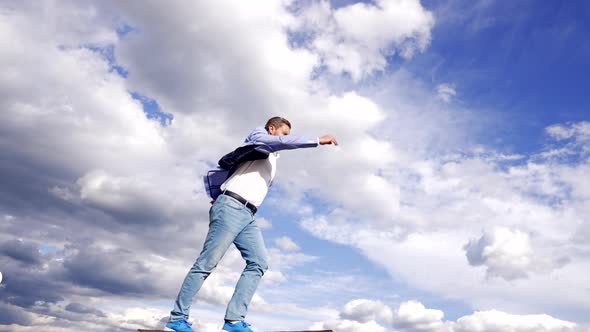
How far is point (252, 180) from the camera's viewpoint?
22.6ft

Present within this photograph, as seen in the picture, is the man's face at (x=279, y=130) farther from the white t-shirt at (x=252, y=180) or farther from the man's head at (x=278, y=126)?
the white t-shirt at (x=252, y=180)

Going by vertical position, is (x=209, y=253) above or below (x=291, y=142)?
below

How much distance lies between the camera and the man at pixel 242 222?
6477 millimetres

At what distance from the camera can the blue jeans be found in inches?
253

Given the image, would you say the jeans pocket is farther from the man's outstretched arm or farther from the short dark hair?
the short dark hair

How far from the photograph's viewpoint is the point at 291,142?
21.4 feet

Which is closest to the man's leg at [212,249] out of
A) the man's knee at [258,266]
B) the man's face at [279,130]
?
the man's knee at [258,266]

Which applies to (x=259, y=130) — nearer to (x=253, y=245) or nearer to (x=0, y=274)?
(x=253, y=245)

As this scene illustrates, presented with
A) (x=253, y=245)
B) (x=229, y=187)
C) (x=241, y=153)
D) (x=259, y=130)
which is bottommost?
(x=253, y=245)

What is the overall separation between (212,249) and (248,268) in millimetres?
773

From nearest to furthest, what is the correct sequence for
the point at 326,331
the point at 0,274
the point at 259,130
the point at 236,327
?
the point at 326,331 < the point at 236,327 < the point at 259,130 < the point at 0,274

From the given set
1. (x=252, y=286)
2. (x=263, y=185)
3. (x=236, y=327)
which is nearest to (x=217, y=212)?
(x=263, y=185)

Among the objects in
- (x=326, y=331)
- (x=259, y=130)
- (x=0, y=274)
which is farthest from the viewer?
(x=0, y=274)

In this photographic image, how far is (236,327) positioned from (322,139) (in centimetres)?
326
